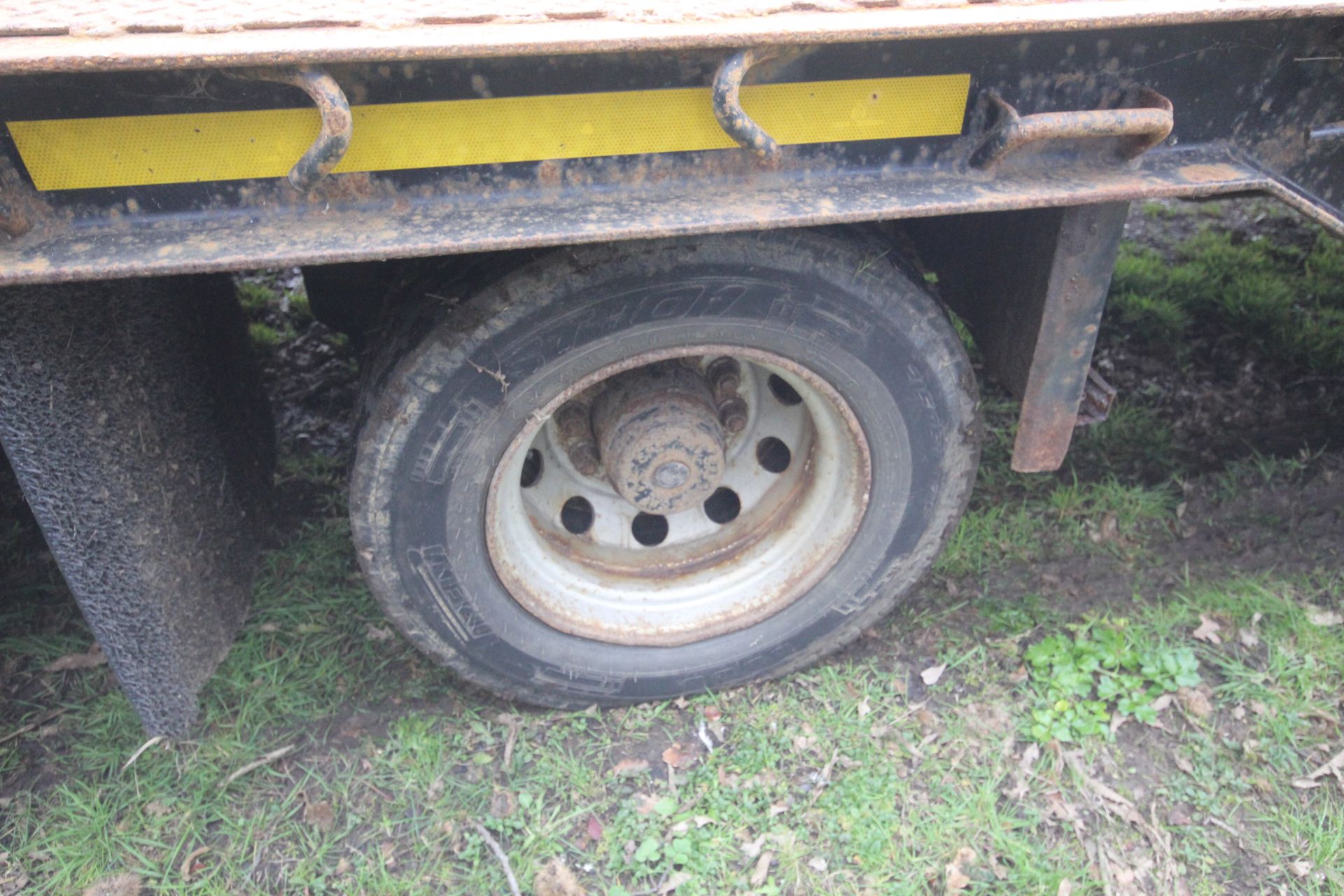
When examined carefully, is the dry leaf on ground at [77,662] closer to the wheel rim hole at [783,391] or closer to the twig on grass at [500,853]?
the twig on grass at [500,853]

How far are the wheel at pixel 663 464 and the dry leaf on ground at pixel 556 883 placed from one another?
0.38 m

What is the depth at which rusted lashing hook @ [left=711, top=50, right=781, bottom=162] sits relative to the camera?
1351 millimetres

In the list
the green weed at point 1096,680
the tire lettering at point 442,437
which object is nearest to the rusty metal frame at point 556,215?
A: the tire lettering at point 442,437

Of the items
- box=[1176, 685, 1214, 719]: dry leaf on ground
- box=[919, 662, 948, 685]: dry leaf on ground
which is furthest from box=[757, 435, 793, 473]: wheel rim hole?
box=[1176, 685, 1214, 719]: dry leaf on ground

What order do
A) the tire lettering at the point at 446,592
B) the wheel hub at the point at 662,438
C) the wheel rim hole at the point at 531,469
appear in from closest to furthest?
the tire lettering at the point at 446,592, the wheel hub at the point at 662,438, the wheel rim hole at the point at 531,469

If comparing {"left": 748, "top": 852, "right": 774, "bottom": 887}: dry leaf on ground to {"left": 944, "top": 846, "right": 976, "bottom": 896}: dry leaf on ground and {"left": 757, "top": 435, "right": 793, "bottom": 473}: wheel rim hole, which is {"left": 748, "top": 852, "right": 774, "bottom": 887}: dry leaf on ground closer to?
{"left": 944, "top": 846, "right": 976, "bottom": 896}: dry leaf on ground

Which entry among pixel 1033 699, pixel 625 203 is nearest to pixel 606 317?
pixel 625 203

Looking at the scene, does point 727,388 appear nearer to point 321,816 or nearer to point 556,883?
point 556,883

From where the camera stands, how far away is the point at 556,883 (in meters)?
2.02

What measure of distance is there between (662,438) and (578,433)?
278 mm

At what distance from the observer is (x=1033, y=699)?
→ 7.69 feet

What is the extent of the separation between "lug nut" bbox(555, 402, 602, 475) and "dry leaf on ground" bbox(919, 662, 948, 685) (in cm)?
98

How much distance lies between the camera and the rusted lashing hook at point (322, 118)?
124cm

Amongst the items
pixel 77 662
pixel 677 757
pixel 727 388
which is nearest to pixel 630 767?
pixel 677 757
